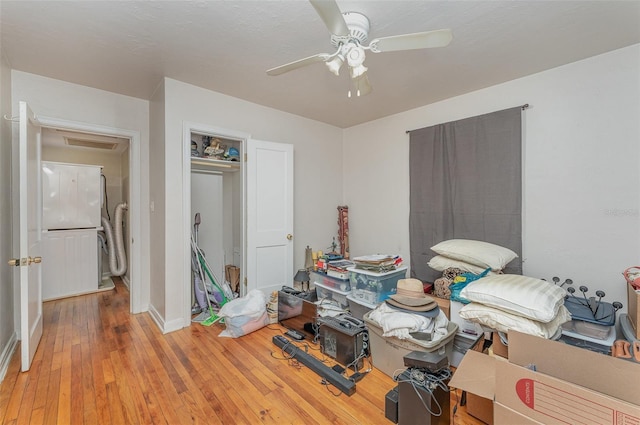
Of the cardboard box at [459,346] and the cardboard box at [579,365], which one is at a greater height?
the cardboard box at [579,365]

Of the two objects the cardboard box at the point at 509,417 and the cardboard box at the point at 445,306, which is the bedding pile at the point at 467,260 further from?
the cardboard box at the point at 509,417

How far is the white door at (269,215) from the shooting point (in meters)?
3.34

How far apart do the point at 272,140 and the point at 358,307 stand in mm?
2358

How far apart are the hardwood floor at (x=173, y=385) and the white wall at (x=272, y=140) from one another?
1.90 feet

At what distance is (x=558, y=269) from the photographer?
249 cm

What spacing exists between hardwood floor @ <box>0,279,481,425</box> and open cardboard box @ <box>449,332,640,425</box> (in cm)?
52

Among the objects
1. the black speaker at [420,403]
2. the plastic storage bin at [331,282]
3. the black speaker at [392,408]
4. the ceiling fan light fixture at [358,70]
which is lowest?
the black speaker at [392,408]

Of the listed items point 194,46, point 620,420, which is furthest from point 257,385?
point 194,46

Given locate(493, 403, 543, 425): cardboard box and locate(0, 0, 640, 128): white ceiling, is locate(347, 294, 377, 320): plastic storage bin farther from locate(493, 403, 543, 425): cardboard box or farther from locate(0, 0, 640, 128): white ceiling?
locate(0, 0, 640, 128): white ceiling

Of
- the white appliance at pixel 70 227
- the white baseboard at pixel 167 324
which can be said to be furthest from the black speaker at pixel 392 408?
the white appliance at pixel 70 227

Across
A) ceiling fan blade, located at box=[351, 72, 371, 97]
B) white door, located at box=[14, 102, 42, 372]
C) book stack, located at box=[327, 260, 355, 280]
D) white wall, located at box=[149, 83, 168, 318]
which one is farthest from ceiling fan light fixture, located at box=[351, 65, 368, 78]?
white door, located at box=[14, 102, 42, 372]

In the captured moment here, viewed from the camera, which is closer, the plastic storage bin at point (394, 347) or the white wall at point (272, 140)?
the plastic storage bin at point (394, 347)

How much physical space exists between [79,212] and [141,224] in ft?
5.98

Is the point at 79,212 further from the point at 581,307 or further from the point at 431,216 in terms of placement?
the point at 581,307
